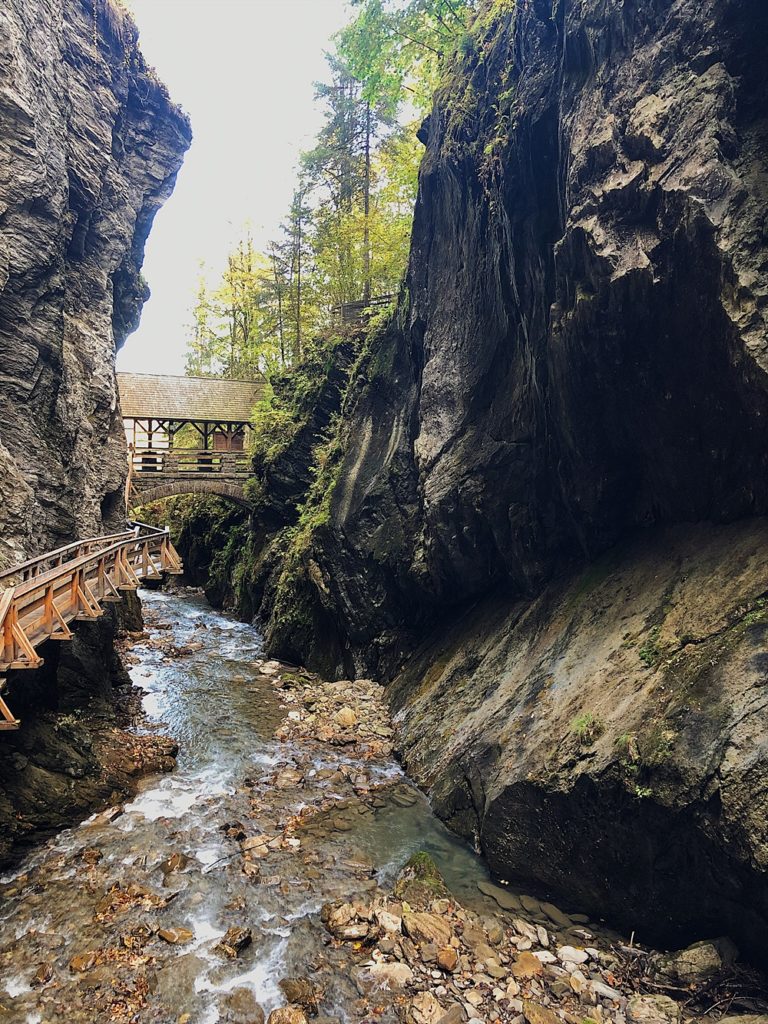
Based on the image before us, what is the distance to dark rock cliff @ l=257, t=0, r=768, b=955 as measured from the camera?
6.26 meters

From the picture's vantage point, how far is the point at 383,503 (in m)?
16.0

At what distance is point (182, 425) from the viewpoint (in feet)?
104

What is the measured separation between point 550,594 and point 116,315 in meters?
20.7

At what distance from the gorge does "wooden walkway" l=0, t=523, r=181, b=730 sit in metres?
1.28

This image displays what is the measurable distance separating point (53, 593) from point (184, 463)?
20783 mm

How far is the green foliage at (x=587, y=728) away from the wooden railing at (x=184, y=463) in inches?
945

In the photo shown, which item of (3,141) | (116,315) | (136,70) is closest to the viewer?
(3,141)

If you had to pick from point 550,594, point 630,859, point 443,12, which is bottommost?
point 630,859

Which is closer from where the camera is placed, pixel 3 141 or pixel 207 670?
pixel 3 141

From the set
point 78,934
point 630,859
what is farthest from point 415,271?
point 78,934

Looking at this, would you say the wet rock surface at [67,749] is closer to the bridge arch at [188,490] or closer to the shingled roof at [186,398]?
the bridge arch at [188,490]

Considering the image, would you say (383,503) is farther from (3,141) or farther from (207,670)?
(3,141)

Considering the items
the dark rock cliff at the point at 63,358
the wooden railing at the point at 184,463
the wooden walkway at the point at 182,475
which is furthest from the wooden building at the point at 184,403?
the dark rock cliff at the point at 63,358

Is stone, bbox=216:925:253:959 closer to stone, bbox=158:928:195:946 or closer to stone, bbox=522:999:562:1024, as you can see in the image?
stone, bbox=158:928:195:946
